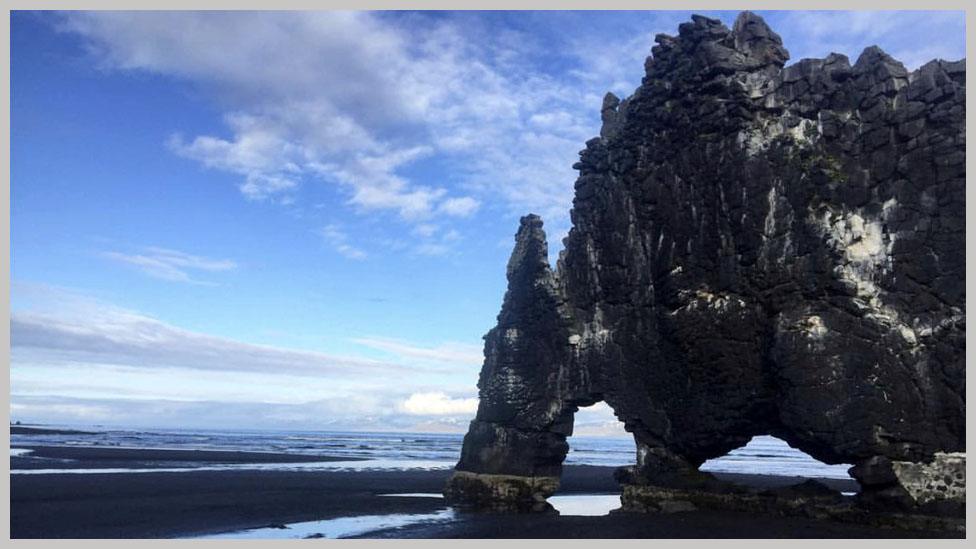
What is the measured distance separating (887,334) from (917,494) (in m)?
4.65

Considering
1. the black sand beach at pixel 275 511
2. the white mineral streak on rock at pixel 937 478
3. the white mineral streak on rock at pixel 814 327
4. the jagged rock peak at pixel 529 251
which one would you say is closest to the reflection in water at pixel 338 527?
the black sand beach at pixel 275 511

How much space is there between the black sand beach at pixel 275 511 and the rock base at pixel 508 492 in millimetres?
1722

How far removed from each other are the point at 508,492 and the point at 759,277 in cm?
1388

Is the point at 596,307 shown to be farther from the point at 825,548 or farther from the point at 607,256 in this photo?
the point at 825,548

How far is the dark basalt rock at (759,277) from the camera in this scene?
23.0 m

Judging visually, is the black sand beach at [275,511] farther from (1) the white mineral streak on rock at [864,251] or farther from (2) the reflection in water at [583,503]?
(1) the white mineral streak on rock at [864,251]

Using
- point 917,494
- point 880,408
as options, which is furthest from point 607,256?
point 917,494

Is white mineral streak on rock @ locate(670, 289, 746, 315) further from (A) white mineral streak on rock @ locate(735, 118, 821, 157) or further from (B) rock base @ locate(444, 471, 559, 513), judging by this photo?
(B) rock base @ locate(444, 471, 559, 513)

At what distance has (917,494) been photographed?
22.1 m

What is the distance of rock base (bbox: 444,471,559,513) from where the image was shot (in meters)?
32.1

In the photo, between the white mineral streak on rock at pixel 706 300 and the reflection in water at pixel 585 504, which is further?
the reflection in water at pixel 585 504

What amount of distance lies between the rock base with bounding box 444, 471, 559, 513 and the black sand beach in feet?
5.65

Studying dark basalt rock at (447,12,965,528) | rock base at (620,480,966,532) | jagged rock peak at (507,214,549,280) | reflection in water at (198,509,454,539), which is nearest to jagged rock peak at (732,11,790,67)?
dark basalt rock at (447,12,965,528)

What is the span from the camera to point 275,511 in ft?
102
